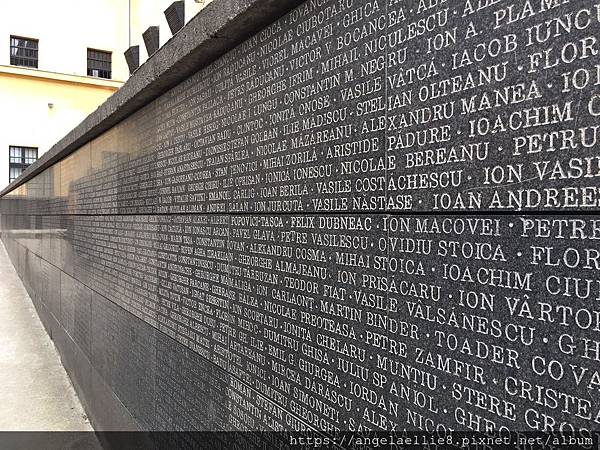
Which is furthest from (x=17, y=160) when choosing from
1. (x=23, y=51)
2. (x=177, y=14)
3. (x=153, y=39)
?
(x=177, y=14)

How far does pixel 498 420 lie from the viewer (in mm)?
1083

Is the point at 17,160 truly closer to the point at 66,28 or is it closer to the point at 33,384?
the point at 66,28

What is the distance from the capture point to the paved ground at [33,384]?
190 inches

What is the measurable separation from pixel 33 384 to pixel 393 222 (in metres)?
5.72

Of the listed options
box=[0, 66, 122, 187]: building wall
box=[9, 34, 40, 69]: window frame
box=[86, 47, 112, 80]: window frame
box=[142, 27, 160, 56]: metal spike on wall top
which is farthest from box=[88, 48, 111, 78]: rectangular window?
box=[142, 27, 160, 56]: metal spike on wall top

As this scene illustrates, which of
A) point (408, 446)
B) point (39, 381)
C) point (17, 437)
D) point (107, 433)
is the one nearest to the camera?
point (408, 446)

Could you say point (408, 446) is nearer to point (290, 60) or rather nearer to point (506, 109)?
point (506, 109)

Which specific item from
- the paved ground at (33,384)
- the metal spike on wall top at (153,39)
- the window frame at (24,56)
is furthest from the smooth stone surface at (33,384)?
the window frame at (24,56)

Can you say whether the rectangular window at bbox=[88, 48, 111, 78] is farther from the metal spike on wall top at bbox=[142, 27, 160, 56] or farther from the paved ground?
the metal spike on wall top at bbox=[142, 27, 160, 56]

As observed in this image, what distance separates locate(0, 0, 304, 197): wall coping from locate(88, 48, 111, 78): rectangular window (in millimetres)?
27990

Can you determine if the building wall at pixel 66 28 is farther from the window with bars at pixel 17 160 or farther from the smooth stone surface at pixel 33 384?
the smooth stone surface at pixel 33 384

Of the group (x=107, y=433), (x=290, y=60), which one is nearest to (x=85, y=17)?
(x=107, y=433)

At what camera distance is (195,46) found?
2.35m

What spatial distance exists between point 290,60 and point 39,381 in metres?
5.52
